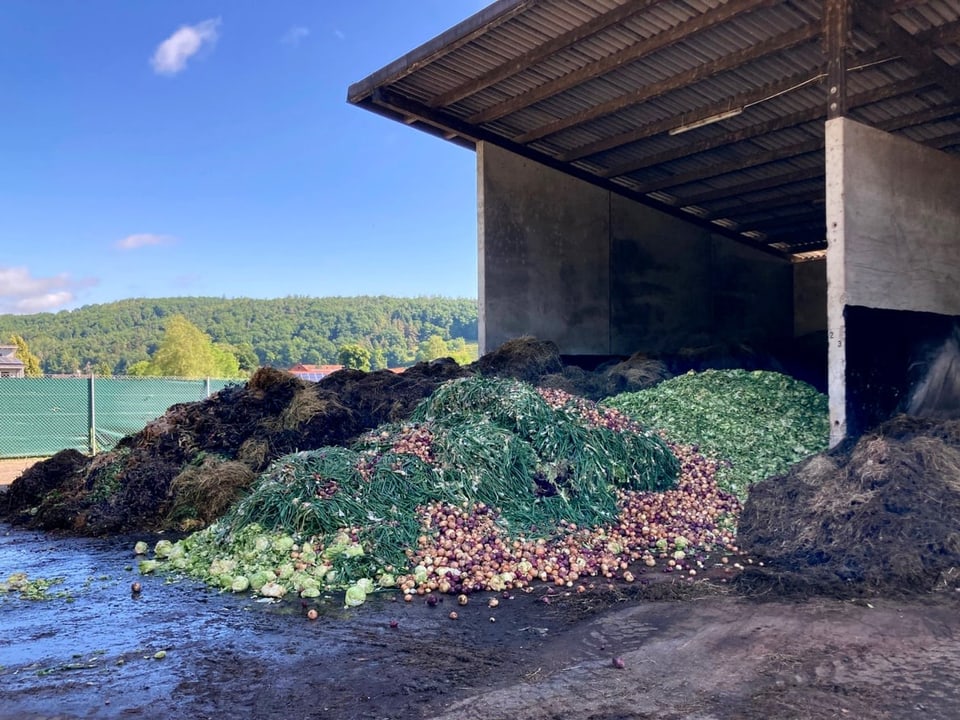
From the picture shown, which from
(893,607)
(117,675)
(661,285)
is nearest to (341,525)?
(117,675)

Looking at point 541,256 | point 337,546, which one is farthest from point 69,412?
point 337,546

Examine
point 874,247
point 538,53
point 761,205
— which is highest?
point 538,53

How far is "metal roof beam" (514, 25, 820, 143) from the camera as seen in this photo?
8.73 metres

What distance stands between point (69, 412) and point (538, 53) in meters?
11.0

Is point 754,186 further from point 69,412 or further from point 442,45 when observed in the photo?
point 69,412

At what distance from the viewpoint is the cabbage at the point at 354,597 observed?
→ 417cm

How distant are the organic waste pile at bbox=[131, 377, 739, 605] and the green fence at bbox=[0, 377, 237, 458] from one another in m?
9.48

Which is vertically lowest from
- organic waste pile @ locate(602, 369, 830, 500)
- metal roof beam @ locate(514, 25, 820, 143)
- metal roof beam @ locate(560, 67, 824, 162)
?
organic waste pile @ locate(602, 369, 830, 500)

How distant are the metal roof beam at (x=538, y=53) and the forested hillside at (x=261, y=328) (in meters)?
59.5

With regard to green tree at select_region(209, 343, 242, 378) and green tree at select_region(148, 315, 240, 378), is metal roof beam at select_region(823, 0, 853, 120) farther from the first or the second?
green tree at select_region(209, 343, 242, 378)

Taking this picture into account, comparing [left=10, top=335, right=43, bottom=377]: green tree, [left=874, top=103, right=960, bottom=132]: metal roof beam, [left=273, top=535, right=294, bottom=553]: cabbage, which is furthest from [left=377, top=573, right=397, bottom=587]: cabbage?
[left=10, top=335, right=43, bottom=377]: green tree

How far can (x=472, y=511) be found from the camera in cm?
534

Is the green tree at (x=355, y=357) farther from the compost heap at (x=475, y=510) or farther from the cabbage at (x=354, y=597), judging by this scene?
the cabbage at (x=354, y=597)

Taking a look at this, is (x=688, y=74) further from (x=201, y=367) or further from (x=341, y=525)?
(x=201, y=367)
